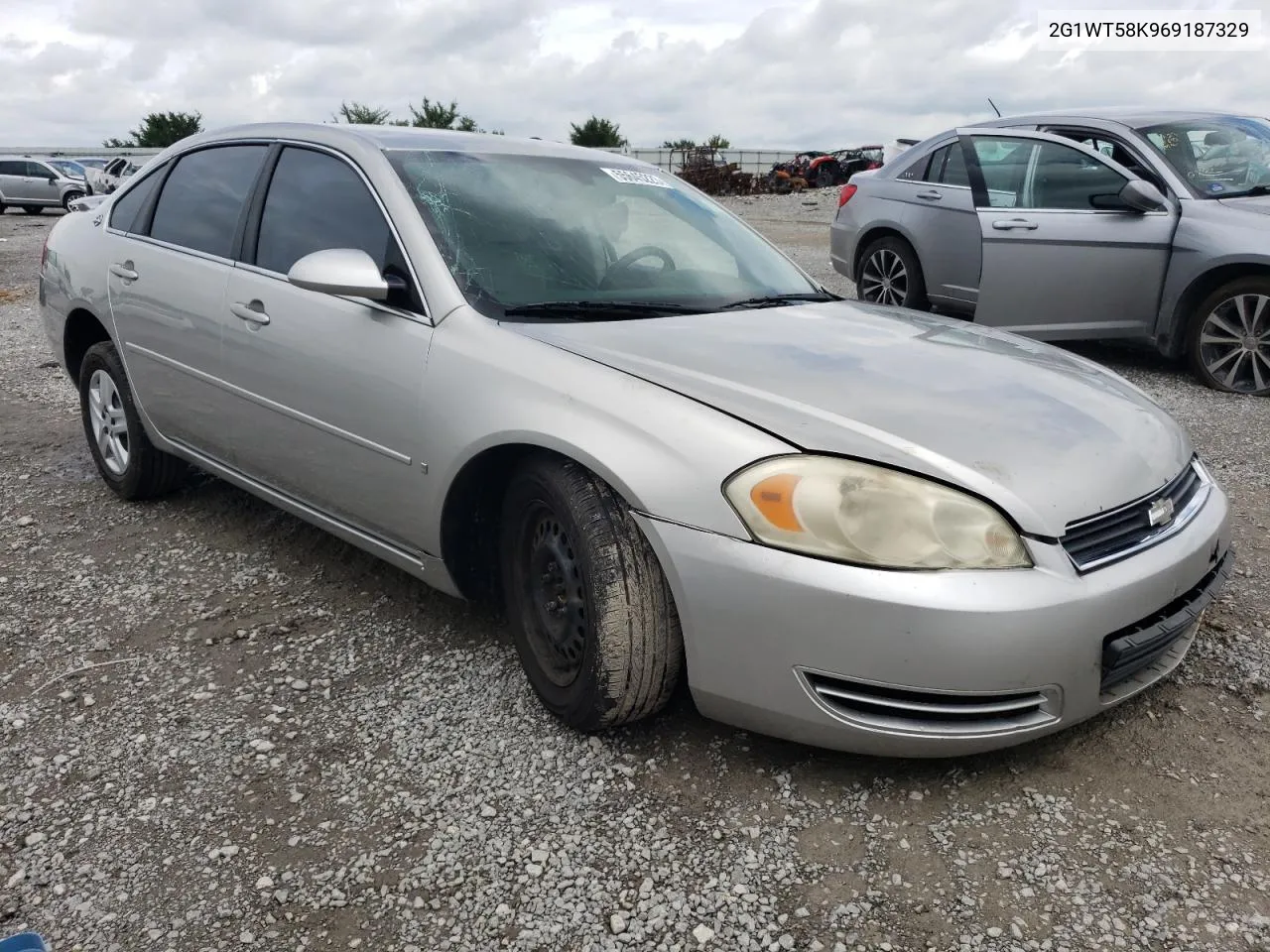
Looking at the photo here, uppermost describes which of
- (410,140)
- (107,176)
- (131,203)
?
(410,140)

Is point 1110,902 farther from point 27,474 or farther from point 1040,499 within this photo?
point 27,474

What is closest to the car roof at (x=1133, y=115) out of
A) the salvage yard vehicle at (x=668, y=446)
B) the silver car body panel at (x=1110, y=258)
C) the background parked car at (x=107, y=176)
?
the silver car body panel at (x=1110, y=258)

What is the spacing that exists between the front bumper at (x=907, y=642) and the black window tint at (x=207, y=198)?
87.7 inches

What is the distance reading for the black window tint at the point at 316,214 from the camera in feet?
9.94

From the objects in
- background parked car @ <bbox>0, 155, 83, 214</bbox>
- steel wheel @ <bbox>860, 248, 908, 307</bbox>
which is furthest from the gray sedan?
background parked car @ <bbox>0, 155, 83, 214</bbox>

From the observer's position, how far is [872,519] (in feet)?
6.89

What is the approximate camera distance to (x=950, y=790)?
2.32 metres

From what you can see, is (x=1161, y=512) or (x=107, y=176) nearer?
Result: (x=1161, y=512)

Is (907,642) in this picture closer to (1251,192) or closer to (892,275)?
(1251,192)

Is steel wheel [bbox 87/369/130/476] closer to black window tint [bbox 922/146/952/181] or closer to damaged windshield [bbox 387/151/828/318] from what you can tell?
damaged windshield [bbox 387/151/828/318]

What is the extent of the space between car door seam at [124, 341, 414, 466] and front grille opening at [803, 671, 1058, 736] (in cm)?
128

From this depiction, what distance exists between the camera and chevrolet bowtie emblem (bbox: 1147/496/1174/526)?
2.38 metres

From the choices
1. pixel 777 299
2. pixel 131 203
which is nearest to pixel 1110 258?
pixel 777 299

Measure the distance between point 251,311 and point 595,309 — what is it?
1216mm
